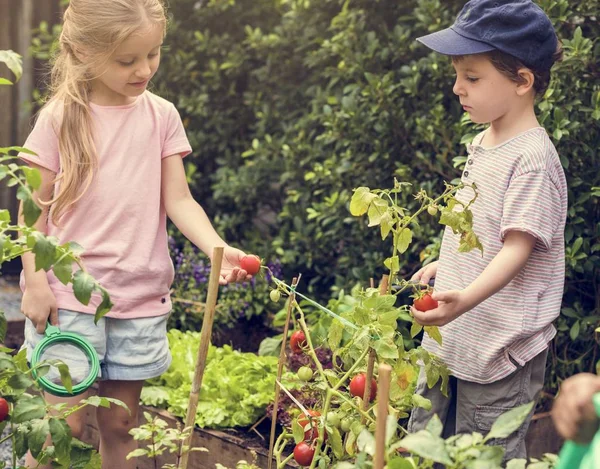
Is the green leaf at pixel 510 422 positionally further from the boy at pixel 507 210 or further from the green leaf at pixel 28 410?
the green leaf at pixel 28 410

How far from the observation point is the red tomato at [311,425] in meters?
2.17

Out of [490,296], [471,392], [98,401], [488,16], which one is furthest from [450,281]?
[98,401]

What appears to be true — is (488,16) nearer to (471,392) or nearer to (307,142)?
(471,392)

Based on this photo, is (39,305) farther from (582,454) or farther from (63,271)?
(582,454)

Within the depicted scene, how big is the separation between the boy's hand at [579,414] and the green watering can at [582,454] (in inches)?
0.5

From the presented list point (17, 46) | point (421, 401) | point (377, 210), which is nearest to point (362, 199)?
point (377, 210)

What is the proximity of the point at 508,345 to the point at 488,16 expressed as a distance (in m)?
0.87

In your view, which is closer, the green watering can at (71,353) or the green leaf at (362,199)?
the green leaf at (362,199)

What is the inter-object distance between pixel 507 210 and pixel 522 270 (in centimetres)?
19

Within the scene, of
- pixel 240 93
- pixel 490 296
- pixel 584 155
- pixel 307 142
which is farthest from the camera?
pixel 240 93

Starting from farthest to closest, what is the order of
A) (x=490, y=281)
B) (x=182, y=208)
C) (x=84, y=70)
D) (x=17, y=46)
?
(x=17, y=46) < (x=182, y=208) < (x=84, y=70) < (x=490, y=281)

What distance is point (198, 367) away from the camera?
200cm

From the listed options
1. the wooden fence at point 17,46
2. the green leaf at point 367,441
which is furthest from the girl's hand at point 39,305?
the wooden fence at point 17,46

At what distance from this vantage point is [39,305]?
250cm
